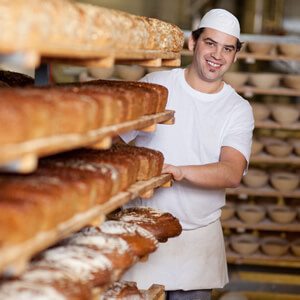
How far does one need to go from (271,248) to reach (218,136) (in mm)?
2253

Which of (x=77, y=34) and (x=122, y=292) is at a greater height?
(x=77, y=34)

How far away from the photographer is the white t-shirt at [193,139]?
8.65ft

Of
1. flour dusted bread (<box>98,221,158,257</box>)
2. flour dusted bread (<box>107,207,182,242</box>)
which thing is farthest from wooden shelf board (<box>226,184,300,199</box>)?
flour dusted bread (<box>98,221,158,257</box>)

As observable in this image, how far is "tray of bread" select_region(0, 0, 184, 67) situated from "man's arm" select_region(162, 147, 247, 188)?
528mm

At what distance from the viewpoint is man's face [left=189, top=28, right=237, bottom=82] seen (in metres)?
2.60

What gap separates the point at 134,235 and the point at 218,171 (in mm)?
631

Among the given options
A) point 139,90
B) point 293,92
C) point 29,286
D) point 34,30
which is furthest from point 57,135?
point 293,92

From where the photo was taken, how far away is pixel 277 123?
4.58m

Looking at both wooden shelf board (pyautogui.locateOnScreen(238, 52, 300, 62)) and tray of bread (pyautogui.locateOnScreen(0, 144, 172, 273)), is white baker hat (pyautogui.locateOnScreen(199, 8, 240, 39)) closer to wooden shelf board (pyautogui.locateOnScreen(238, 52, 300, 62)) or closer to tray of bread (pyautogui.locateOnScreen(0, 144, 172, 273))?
tray of bread (pyautogui.locateOnScreen(0, 144, 172, 273))

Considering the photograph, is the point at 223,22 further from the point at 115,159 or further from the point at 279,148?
the point at 279,148

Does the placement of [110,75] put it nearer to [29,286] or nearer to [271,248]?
[271,248]

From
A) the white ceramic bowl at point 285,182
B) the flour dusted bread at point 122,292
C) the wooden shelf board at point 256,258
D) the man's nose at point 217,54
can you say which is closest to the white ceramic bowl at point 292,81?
the white ceramic bowl at point 285,182

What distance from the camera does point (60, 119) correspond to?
1.34 metres

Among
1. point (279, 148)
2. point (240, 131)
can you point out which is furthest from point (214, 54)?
point (279, 148)
